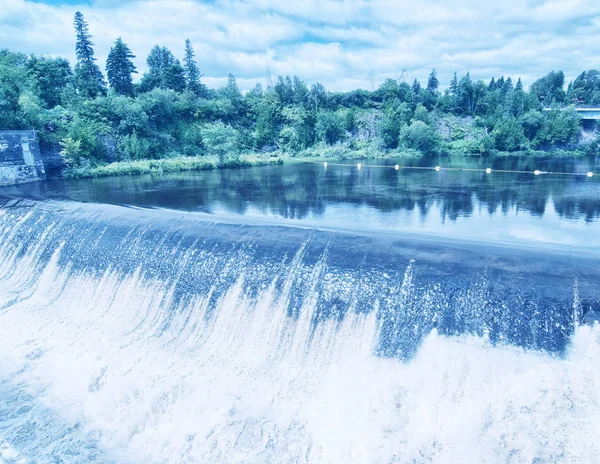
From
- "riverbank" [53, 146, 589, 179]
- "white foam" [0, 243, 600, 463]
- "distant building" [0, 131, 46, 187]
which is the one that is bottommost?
"white foam" [0, 243, 600, 463]

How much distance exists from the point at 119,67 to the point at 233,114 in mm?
12224

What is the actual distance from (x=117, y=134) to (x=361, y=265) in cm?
2840

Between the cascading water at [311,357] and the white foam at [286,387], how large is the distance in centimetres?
2

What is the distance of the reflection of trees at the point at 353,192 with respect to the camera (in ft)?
44.4

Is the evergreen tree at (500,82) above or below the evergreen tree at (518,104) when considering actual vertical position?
above

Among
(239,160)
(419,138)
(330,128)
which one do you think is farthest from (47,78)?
(419,138)

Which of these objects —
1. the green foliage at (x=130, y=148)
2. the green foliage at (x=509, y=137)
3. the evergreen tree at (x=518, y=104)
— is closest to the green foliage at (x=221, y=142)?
the green foliage at (x=130, y=148)

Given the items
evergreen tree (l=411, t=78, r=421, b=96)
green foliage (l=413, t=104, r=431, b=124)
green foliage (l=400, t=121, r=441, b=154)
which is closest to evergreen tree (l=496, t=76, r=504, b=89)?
evergreen tree (l=411, t=78, r=421, b=96)

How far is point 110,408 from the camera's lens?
237 inches

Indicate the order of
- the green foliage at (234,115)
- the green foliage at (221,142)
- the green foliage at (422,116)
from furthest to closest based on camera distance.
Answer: the green foliage at (422,116) → the green foliage at (221,142) → the green foliage at (234,115)

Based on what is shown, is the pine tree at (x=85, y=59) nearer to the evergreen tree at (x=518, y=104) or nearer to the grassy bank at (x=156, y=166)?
the grassy bank at (x=156, y=166)

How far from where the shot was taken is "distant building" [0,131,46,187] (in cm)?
1838

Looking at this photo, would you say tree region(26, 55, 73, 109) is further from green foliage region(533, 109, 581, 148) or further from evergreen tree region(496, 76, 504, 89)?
evergreen tree region(496, 76, 504, 89)

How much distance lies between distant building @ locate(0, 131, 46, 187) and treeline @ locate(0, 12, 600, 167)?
10.1ft
